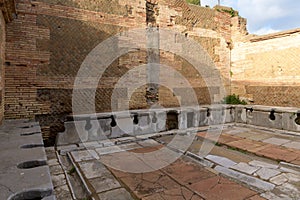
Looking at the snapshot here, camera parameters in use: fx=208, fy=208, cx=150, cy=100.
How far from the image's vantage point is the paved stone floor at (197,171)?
268 cm

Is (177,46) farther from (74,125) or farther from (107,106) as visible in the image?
(74,125)

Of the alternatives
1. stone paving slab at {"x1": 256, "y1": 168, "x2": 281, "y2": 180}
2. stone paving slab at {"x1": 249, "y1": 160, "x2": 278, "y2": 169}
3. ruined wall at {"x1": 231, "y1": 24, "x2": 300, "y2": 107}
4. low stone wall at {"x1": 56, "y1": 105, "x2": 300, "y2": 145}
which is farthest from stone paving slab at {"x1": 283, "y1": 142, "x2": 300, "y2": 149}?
ruined wall at {"x1": 231, "y1": 24, "x2": 300, "y2": 107}

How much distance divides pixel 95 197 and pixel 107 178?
1.74ft

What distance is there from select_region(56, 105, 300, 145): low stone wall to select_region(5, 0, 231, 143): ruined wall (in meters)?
0.93

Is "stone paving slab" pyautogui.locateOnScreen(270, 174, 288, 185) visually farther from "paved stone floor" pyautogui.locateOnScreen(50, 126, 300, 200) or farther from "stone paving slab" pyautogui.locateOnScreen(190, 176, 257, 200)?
"stone paving slab" pyautogui.locateOnScreen(190, 176, 257, 200)

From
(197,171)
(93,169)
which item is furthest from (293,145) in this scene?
(93,169)

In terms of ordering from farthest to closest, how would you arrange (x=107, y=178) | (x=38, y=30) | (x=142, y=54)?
(x=142, y=54)
(x=38, y=30)
(x=107, y=178)

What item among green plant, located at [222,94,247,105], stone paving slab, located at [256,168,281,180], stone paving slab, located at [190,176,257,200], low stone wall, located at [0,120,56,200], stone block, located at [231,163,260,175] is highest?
green plant, located at [222,94,247,105]

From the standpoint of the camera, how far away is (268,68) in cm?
788

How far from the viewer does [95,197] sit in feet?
8.36

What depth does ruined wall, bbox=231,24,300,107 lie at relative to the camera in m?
7.13

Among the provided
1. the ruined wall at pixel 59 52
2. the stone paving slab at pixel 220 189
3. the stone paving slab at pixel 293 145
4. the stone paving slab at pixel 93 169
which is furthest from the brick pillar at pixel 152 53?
the stone paving slab at pixel 220 189

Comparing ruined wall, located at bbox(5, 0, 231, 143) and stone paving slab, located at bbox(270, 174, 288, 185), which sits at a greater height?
ruined wall, located at bbox(5, 0, 231, 143)

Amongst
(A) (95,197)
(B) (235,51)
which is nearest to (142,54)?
(B) (235,51)
